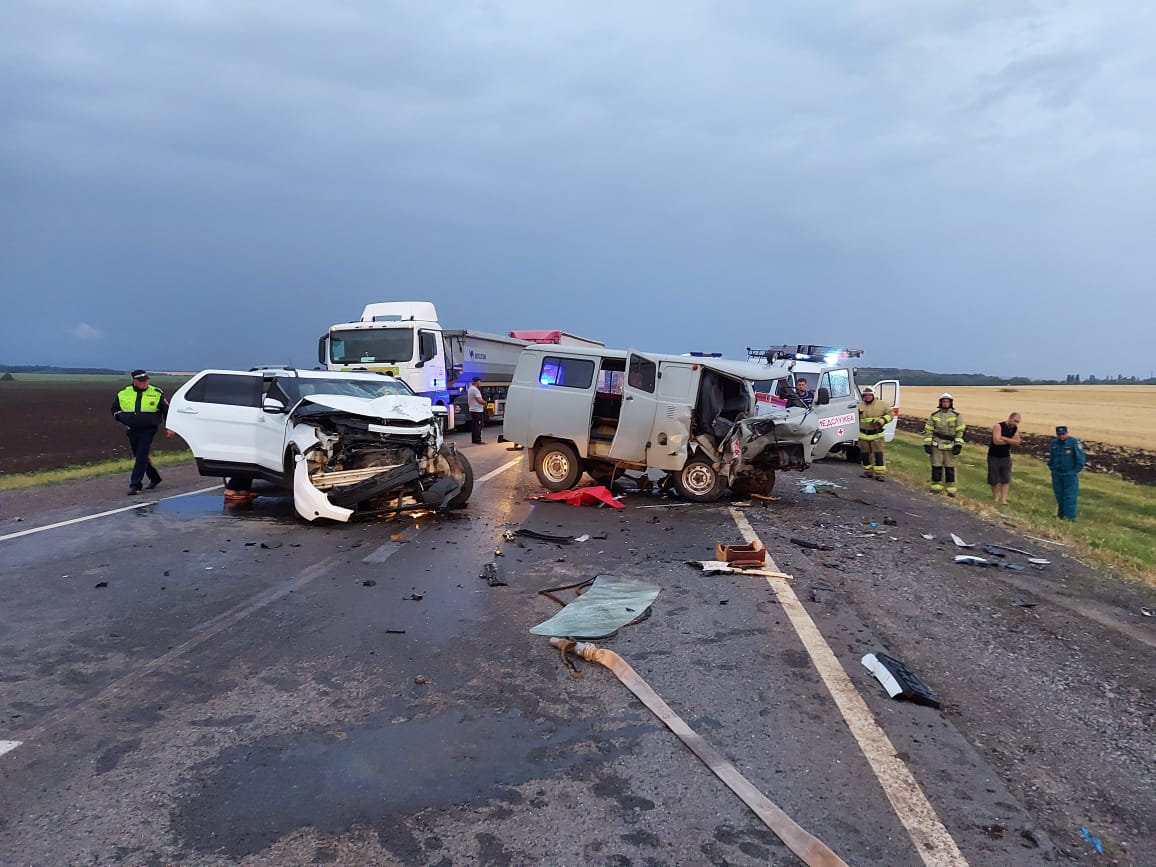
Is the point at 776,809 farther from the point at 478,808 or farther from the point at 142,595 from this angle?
the point at 142,595

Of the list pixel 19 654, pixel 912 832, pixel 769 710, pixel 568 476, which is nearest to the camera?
pixel 912 832

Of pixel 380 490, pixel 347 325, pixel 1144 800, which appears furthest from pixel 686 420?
pixel 347 325

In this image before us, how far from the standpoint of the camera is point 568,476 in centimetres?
1170

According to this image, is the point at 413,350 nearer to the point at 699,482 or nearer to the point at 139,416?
the point at 139,416

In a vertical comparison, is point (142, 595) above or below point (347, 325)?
below

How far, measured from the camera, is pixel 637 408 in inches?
432

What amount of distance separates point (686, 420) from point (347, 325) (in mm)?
11975

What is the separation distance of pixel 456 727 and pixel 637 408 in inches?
295

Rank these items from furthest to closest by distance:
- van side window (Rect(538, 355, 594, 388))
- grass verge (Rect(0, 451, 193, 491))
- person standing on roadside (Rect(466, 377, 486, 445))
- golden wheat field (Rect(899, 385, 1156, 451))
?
golden wheat field (Rect(899, 385, 1156, 451)) → person standing on roadside (Rect(466, 377, 486, 445)) → grass verge (Rect(0, 451, 193, 491)) → van side window (Rect(538, 355, 594, 388))

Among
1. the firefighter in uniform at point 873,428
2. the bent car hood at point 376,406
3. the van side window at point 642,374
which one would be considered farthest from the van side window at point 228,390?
the firefighter in uniform at point 873,428

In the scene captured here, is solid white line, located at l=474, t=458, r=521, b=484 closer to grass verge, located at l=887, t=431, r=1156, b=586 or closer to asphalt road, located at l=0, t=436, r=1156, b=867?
asphalt road, located at l=0, t=436, r=1156, b=867

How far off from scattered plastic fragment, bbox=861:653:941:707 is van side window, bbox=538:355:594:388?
7.25 metres

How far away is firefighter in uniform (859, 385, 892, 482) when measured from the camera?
1602 centimetres

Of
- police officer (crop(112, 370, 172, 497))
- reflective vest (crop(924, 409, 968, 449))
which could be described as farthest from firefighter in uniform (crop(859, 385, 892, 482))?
A: police officer (crop(112, 370, 172, 497))
